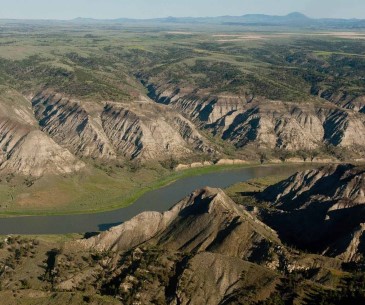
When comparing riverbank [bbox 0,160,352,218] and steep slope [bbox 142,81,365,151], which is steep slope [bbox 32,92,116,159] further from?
steep slope [bbox 142,81,365,151]

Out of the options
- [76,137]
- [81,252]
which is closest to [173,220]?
[81,252]

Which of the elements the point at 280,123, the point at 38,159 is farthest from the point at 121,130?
the point at 280,123

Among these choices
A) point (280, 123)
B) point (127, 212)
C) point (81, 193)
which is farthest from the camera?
point (280, 123)

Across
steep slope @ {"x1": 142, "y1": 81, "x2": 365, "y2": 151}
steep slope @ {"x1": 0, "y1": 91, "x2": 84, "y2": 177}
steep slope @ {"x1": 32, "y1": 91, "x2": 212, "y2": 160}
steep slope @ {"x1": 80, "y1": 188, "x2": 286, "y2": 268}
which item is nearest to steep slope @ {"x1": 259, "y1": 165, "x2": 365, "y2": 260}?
steep slope @ {"x1": 80, "y1": 188, "x2": 286, "y2": 268}

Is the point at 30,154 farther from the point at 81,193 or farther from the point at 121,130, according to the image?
the point at 121,130

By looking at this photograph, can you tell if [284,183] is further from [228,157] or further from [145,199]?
[228,157]

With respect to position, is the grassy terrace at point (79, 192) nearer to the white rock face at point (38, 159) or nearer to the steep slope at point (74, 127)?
the white rock face at point (38, 159)

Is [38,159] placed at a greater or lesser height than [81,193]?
greater
